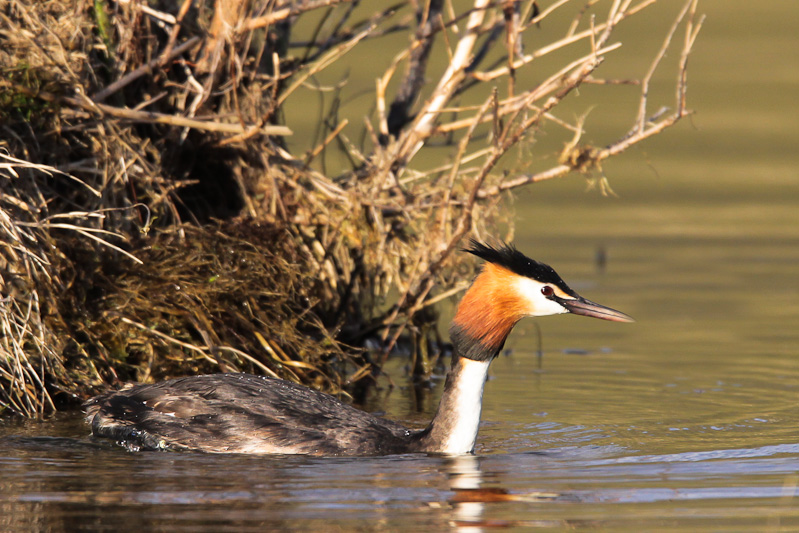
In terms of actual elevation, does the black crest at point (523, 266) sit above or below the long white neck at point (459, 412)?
above

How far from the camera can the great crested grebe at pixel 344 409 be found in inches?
267

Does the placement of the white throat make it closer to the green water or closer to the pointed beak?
the green water

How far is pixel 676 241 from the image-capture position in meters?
13.5

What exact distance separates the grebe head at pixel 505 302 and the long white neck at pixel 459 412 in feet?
0.28

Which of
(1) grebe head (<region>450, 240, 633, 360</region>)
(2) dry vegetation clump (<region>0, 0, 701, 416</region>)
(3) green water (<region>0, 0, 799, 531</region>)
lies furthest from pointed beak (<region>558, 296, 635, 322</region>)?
(2) dry vegetation clump (<region>0, 0, 701, 416</region>)

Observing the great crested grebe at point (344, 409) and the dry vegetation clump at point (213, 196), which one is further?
the dry vegetation clump at point (213, 196)

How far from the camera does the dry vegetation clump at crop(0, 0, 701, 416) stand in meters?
7.80

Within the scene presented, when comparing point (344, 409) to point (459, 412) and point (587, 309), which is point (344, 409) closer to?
point (459, 412)

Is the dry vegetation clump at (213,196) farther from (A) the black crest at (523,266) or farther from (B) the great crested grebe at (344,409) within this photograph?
(A) the black crest at (523,266)

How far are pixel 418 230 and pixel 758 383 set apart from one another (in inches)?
93.5

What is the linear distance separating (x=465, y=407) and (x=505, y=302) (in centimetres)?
58

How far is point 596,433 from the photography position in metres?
7.26

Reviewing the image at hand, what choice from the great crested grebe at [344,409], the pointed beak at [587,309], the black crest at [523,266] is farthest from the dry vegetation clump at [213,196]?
the pointed beak at [587,309]

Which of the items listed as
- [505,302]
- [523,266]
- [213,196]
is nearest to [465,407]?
[505,302]
